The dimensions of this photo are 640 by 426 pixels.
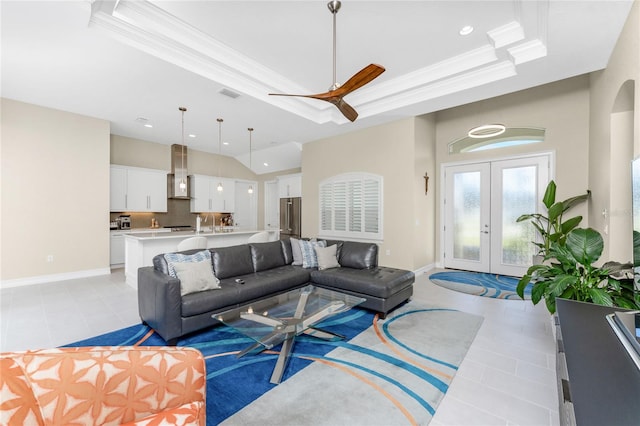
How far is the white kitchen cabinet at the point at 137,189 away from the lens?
6.54m

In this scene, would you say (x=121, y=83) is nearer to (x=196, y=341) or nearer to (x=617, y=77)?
(x=196, y=341)

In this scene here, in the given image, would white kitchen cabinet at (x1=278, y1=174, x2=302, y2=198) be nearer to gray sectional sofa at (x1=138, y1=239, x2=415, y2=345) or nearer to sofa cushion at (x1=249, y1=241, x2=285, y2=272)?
gray sectional sofa at (x1=138, y1=239, x2=415, y2=345)

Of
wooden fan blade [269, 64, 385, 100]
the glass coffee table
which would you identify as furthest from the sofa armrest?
wooden fan blade [269, 64, 385, 100]

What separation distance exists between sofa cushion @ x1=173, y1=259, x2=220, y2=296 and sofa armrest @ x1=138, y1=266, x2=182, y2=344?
13 centimetres

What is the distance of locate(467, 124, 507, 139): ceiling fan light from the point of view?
499 centimetres

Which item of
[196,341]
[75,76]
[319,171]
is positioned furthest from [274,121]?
[196,341]

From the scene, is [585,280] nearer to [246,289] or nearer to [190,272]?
[246,289]

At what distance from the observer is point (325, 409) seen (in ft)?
6.06

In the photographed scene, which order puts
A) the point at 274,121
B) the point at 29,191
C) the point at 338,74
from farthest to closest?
1. the point at 274,121
2. the point at 29,191
3. the point at 338,74

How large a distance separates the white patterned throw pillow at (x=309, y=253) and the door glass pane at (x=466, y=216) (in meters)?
3.32

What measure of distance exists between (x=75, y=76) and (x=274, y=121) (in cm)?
309

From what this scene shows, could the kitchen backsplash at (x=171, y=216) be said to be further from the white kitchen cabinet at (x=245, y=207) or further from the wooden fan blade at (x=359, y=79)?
the wooden fan blade at (x=359, y=79)

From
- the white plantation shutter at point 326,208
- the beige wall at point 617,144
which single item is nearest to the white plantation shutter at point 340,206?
the white plantation shutter at point 326,208

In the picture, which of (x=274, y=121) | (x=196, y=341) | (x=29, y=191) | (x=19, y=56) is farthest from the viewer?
(x=274, y=121)
